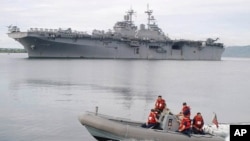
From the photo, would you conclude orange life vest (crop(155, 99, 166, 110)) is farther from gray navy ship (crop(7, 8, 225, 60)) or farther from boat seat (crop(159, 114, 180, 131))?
gray navy ship (crop(7, 8, 225, 60))

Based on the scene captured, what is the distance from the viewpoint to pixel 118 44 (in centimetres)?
12512

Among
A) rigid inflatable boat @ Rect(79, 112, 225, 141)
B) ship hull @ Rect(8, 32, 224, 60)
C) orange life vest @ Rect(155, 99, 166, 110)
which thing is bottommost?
rigid inflatable boat @ Rect(79, 112, 225, 141)

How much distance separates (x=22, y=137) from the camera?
21.6 metres

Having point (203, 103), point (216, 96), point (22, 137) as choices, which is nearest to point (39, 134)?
point (22, 137)

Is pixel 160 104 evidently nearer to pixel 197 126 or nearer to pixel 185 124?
pixel 185 124

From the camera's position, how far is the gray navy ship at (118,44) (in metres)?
111

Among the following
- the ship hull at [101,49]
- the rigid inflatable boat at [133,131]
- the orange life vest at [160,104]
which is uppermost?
the ship hull at [101,49]

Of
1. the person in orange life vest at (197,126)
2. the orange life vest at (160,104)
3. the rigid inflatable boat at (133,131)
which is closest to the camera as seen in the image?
the rigid inflatable boat at (133,131)

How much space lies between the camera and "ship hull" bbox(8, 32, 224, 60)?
367 feet

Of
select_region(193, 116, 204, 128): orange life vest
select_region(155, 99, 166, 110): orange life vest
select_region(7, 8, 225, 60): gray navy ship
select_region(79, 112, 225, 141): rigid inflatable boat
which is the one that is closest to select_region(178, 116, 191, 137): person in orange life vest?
select_region(79, 112, 225, 141): rigid inflatable boat

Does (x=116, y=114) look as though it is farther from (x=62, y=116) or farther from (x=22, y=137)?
(x=22, y=137)

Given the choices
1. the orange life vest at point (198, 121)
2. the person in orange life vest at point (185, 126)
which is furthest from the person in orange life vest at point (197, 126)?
the person in orange life vest at point (185, 126)

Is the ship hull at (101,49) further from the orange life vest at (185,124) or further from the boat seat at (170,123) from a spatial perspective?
the orange life vest at (185,124)

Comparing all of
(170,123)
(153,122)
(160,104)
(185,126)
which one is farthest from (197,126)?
(160,104)
